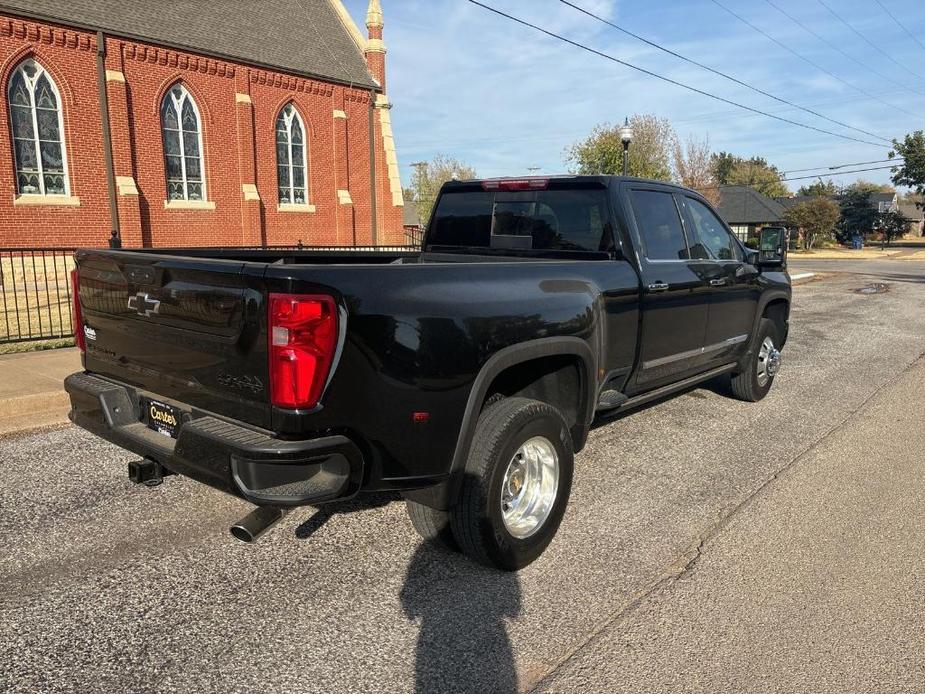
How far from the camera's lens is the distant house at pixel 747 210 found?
203 ft

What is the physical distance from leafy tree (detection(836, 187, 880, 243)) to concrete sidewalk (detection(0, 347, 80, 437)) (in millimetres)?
72490

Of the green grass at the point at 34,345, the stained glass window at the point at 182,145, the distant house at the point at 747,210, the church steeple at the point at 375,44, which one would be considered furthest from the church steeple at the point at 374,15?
the distant house at the point at 747,210

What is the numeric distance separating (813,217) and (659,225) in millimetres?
56699

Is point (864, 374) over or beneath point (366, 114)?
beneath

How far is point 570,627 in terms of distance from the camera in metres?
3.08

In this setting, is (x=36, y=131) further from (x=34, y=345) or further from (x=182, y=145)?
(x=34, y=345)

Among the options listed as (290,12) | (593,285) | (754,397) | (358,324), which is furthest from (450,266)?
(290,12)

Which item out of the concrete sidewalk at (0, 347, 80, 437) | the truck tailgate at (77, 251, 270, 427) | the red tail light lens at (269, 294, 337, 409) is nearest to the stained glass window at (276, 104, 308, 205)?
the concrete sidewalk at (0, 347, 80, 437)

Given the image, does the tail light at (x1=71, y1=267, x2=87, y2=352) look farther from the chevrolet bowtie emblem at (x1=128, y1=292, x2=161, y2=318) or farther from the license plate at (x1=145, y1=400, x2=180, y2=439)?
the license plate at (x1=145, y1=400, x2=180, y2=439)

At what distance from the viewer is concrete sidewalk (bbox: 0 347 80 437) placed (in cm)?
607

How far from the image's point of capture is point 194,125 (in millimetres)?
21094

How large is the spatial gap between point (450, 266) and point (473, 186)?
253 cm

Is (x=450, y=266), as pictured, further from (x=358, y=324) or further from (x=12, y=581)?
(x=12, y=581)

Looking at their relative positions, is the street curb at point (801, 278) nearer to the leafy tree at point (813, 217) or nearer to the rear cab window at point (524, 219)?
the rear cab window at point (524, 219)
